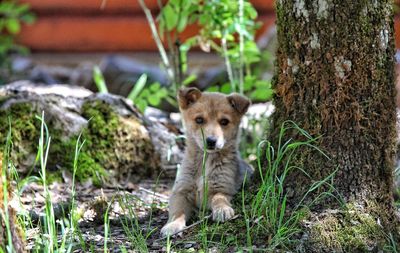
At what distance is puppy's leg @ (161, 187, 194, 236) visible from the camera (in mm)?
4254

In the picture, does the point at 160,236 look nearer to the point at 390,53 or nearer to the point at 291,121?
the point at 291,121

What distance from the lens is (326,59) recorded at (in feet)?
13.4

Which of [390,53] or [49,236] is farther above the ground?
[390,53]

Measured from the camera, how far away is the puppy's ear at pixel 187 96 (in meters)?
5.12

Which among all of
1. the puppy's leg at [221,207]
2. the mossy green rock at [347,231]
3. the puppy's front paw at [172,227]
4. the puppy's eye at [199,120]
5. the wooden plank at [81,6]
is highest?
the puppy's eye at [199,120]

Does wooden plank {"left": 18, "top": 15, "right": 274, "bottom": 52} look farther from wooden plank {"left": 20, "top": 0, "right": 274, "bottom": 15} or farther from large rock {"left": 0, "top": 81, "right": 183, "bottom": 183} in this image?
large rock {"left": 0, "top": 81, "right": 183, "bottom": 183}

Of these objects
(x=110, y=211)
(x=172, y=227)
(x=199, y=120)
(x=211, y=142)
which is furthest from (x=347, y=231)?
(x=110, y=211)

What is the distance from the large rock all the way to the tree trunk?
1.76m

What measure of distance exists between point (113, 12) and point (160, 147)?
Result: 6.52 m

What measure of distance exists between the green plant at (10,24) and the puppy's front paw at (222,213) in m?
6.91

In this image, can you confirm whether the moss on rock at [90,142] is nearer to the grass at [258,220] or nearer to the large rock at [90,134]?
the large rock at [90,134]

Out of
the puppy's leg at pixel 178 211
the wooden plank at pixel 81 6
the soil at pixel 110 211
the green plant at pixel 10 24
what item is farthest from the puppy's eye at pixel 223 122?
the wooden plank at pixel 81 6

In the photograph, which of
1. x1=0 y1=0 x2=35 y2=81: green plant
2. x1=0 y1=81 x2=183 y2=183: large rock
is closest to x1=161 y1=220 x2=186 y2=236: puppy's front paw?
x1=0 y1=81 x2=183 y2=183: large rock

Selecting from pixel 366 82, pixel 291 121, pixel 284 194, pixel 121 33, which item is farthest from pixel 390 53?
pixel 121 33
